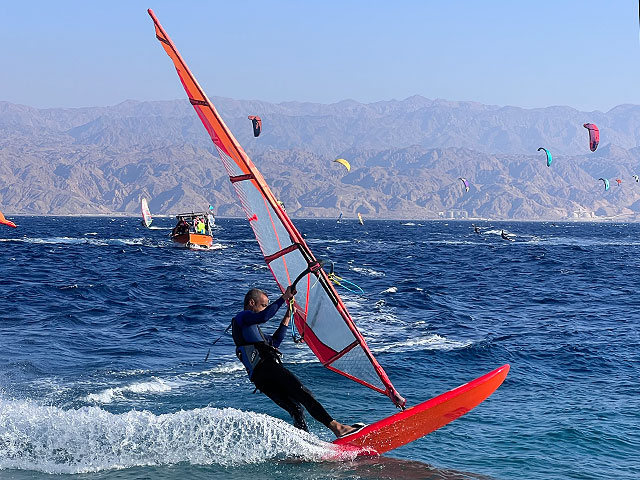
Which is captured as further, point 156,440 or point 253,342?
point 156,440

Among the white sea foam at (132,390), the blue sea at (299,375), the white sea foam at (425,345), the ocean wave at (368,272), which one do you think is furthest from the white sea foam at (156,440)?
the ocean wave at (368,272)

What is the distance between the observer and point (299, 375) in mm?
13133

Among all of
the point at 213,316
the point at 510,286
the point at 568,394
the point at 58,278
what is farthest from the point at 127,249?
the point at 568,394

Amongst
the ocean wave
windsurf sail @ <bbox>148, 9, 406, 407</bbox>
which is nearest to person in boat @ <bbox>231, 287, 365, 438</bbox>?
windsurf sail @ <bbox>148, 9, 406, 407</bbox>

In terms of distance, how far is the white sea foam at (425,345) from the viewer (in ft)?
51.4

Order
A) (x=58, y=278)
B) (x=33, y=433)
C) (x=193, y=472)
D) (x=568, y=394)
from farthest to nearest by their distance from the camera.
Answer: (x=58, y=278), (x=568, y=394), (x=33, y=433), (x=193, y=472)

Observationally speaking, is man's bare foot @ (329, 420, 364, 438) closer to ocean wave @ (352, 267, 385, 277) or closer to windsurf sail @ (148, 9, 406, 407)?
windsurf sail @ (148, 9, 406, 407)

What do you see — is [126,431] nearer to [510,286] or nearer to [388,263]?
[510,286]

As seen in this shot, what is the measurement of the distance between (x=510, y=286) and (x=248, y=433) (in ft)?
76.8

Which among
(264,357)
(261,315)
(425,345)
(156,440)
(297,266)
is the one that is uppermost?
(297,266)

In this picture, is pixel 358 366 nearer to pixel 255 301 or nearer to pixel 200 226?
pixel 255 301

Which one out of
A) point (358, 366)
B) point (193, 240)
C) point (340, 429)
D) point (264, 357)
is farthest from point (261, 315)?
point (193, 240)

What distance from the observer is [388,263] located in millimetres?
43625

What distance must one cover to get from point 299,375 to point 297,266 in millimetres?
5037
